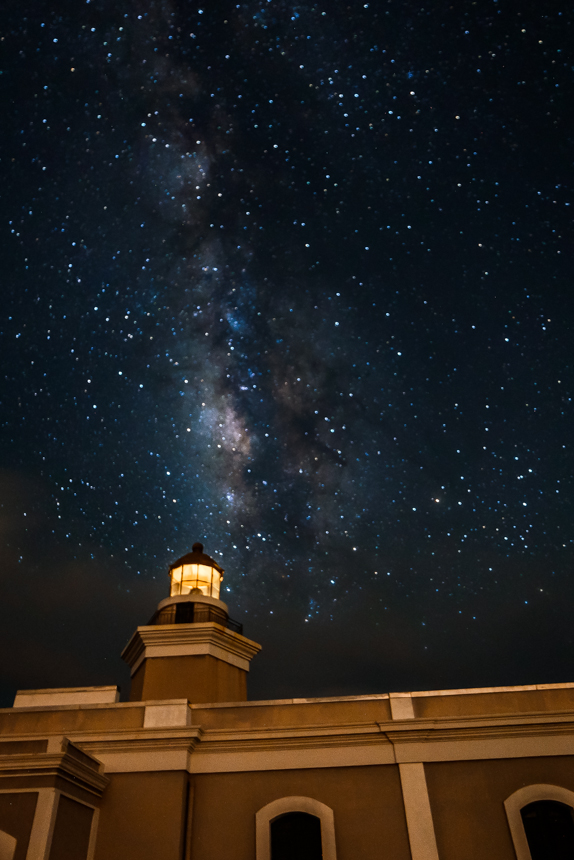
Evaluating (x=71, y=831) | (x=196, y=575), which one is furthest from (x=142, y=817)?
(x=196, y=575)

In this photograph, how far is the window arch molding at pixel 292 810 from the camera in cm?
1079

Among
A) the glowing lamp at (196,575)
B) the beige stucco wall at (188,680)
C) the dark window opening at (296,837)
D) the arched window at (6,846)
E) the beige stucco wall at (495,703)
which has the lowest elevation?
the arched window at (6,846)

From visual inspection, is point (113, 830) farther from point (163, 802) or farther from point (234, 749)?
point (234, 749)

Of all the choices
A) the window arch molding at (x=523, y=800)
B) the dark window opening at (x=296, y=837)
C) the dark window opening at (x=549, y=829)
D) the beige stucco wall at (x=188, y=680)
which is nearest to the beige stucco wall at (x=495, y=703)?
the window arch molding at (x=523, y=800)

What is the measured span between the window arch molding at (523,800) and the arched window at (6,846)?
8626mm

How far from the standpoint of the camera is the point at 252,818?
443 inches

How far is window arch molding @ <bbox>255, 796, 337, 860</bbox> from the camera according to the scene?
1079 centimetres

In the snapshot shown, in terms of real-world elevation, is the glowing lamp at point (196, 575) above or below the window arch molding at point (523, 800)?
above

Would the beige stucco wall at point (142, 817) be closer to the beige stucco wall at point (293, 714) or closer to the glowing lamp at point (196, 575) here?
the beige stucco wall at point (293, 714)

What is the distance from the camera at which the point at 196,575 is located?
17594 mm

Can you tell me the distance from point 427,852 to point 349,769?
190 centimetres

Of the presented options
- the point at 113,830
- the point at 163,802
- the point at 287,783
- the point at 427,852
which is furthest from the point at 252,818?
the point at 427,852

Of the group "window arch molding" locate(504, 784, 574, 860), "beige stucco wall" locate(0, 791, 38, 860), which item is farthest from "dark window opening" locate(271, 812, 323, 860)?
"beige stucco wall" locate(0, 791, 38, 860)

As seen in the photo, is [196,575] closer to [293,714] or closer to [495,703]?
[293,714]
